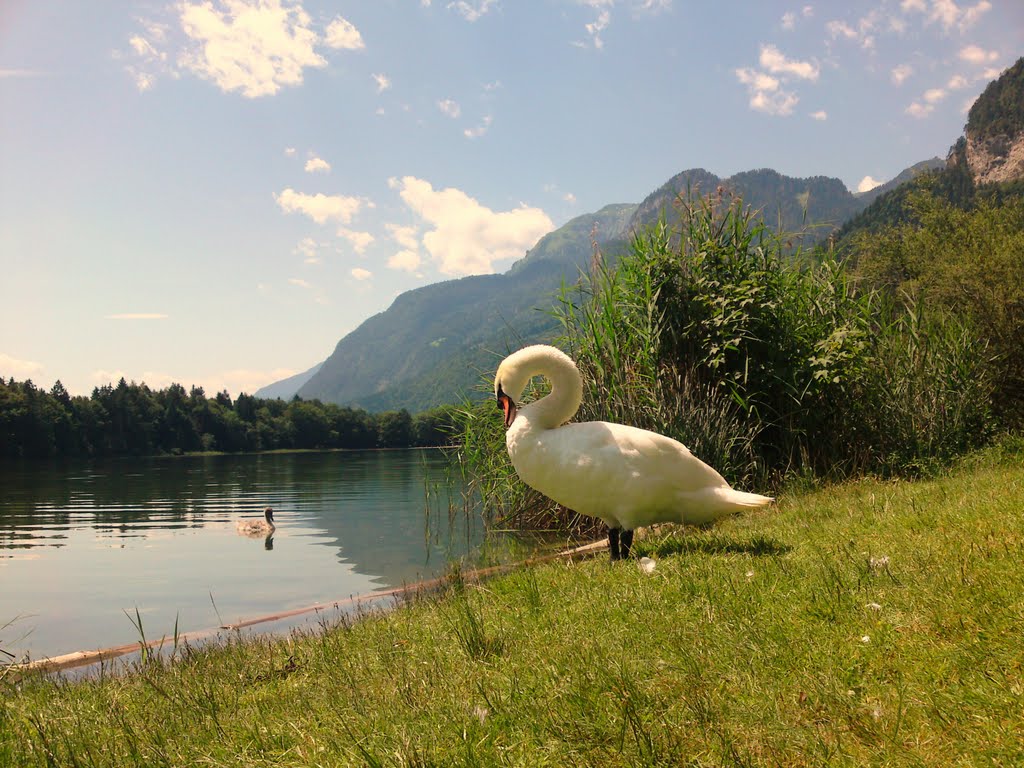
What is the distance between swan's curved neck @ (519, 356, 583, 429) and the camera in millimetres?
7082

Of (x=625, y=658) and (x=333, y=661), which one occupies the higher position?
(x=625, y=658)

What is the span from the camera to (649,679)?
329cm

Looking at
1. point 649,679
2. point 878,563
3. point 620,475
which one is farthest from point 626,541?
point 649,679

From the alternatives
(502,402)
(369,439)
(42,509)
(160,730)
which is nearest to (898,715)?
(160,730)

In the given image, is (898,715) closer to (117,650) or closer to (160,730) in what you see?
(160,730)

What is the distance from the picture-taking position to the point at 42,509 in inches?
1188

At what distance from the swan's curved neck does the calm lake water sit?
2397mm

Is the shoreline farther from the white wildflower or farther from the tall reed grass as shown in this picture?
the white wildflower

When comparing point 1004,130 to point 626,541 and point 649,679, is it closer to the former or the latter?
point 626,541

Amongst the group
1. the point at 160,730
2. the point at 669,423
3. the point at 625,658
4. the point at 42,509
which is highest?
the point at 669,423

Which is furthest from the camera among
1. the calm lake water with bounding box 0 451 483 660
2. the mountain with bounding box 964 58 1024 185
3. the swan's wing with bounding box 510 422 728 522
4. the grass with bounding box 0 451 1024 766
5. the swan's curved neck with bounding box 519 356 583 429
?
the mountain with bounding box 964 58 1024 185

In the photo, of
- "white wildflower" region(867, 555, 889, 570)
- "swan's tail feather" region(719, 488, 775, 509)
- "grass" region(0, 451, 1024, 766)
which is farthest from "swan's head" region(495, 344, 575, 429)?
"white wildflower" region(867, 555, 889, 570)

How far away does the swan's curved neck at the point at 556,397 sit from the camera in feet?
23.2

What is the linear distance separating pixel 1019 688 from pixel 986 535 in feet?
7.92
